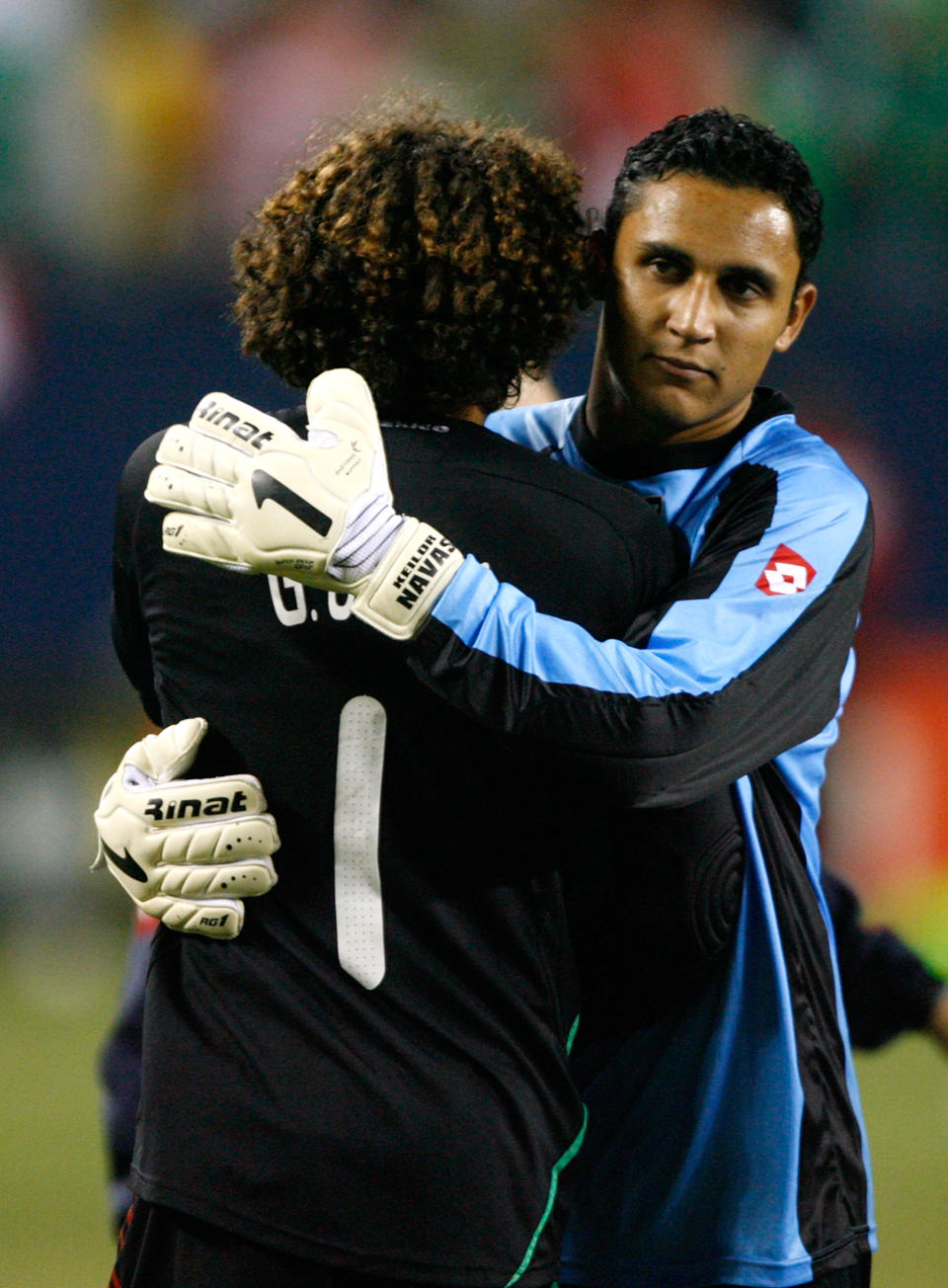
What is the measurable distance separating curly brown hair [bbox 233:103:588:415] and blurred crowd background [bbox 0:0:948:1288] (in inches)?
194

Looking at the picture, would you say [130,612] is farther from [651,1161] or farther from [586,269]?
[651,1161]

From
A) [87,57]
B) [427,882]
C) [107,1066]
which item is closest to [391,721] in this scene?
[427,882]

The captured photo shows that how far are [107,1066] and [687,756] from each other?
188 cm

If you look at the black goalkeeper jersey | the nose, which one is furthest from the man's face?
the black goalkeeper jersey

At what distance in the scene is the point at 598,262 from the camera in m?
2.00

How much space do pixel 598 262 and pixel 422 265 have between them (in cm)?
43

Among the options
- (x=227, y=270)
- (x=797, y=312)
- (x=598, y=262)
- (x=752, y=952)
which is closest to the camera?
(x=752, y=952)

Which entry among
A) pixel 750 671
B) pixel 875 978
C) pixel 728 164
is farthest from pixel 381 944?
pixel 875 978

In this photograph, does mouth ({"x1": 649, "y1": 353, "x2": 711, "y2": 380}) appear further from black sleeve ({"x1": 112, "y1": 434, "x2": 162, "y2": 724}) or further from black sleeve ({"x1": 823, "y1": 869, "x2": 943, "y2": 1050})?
black sleeve ({"x1": 823, "y1": 869, "x2": 943, "y2": 1050})

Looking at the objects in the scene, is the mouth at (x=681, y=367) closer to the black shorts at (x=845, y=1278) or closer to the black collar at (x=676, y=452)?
the black collar at (x=676, y=452)

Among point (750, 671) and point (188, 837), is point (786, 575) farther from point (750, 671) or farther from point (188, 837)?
point (188, 837)

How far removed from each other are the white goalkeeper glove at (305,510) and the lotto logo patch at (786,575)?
1.20 ft

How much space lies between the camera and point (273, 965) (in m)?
1.59

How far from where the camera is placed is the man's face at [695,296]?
6.40ft
